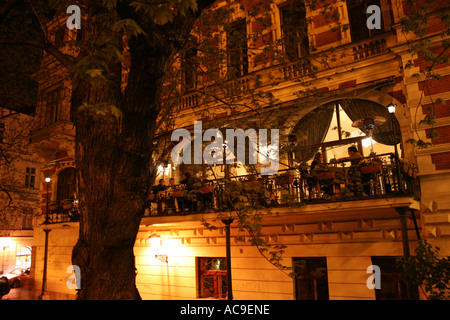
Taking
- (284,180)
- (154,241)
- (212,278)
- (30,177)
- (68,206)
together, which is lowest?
(212,278)

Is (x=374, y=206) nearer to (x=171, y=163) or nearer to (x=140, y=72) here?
(x=140, y=72)

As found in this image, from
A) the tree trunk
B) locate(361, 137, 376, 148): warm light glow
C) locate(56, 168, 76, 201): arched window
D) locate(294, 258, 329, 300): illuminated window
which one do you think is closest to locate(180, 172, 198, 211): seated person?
locate(294, 258, 329, 300): illuminated window

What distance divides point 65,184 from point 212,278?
10.7m

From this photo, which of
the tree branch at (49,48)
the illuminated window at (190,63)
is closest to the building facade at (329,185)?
the illuminated window at (190,63)

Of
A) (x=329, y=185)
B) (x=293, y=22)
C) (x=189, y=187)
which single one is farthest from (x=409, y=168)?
(x=293, y=22)

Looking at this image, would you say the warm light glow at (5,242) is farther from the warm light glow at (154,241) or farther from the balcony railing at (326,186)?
the balcony railing at (326,186)

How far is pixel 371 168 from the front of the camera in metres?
8.57

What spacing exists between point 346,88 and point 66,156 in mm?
14671

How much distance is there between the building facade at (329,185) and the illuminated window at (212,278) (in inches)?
1.4

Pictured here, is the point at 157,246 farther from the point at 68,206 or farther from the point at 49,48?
the point at 49,48

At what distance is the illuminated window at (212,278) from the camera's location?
12.0m

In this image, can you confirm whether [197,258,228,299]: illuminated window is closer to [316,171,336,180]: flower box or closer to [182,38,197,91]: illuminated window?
[316,171,336,180]: flower box

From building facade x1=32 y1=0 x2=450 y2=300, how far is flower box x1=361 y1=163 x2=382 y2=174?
5cm

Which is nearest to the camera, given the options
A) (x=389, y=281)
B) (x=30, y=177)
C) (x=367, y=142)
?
(x=389, y=281)
